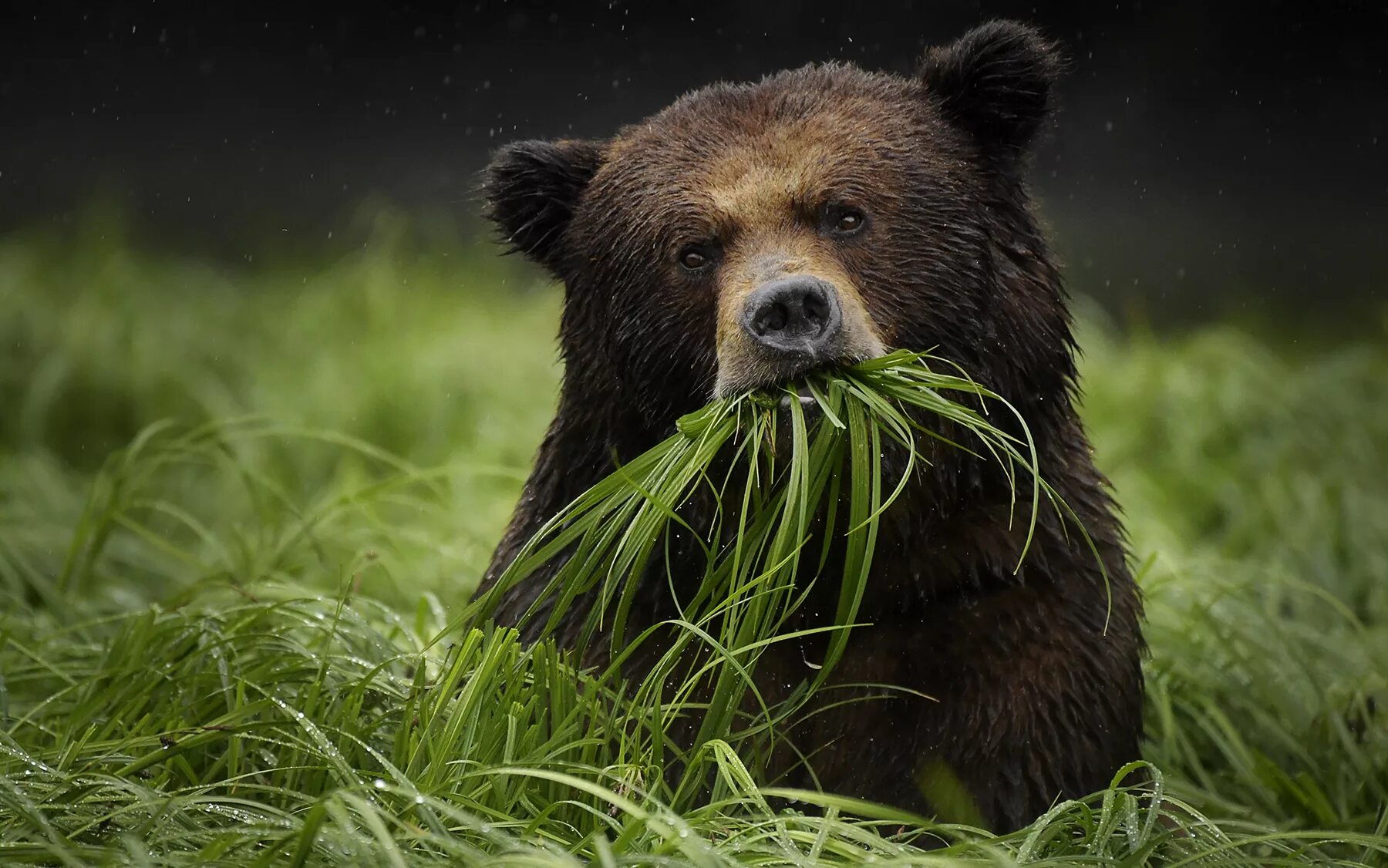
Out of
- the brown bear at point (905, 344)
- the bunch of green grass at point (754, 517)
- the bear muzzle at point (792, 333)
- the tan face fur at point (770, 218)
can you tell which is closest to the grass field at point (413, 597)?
the bunch of green grass at point (754, 517)

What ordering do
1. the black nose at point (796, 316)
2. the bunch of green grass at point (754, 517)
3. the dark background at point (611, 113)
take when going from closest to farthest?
the bunch of green grass at point (754, 517) → the black nose at point (796, 316) → the dark background at point (611, 113)

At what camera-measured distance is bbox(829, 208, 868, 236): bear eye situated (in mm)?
3562

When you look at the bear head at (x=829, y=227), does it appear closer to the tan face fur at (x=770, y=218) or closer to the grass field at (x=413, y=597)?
the tan face fur at (x=770, y=218)

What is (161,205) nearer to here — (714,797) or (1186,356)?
(1186,356)

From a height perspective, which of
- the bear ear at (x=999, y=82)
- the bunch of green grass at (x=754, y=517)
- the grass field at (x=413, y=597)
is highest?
the bear ear at (x=999, y=82)

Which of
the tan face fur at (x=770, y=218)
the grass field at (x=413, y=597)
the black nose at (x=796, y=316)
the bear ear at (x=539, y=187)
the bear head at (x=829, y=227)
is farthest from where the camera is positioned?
the bear ear at (x=539, y=187)

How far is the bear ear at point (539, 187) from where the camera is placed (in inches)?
157

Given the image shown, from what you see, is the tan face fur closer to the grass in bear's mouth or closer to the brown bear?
the brown bear

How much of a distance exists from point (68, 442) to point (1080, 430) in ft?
16.9

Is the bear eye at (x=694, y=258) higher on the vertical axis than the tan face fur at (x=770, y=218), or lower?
lower

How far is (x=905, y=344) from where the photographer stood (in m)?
3.50

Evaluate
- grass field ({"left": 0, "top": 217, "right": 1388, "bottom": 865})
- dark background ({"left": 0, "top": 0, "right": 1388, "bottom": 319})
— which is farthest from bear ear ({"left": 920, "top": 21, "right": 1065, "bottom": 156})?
dark background ({"left": 0, "top": 0, "right": 1388, "bottom": 319})

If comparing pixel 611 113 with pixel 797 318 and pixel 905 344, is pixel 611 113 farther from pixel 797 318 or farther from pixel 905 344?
pixel 797 318

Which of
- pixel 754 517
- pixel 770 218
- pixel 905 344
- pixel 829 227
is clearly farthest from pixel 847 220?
pixel 754 517
